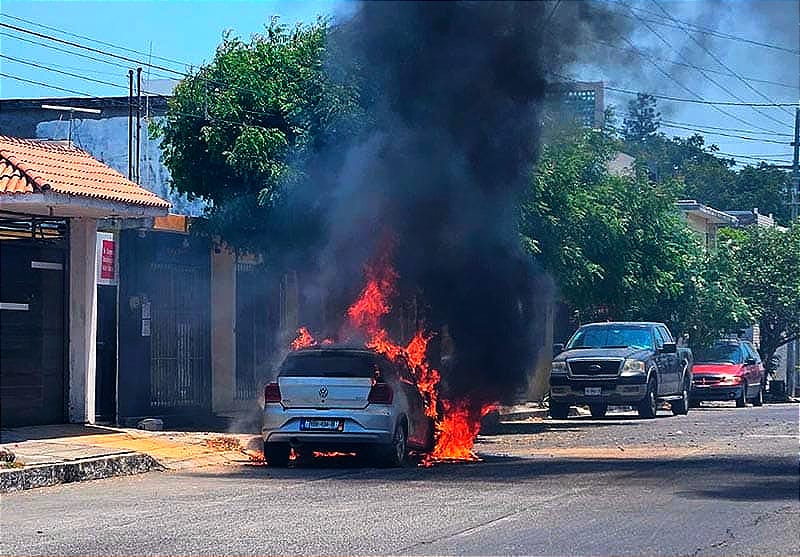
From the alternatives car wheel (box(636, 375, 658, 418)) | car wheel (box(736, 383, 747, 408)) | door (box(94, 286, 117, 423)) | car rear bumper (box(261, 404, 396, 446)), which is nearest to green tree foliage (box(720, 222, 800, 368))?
car wheel (box(736, 383, 747, 408))

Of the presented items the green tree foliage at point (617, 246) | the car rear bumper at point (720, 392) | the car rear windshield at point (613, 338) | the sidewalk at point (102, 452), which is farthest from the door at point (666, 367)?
the sidewalk at point (102, 452)

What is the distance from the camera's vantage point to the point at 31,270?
18375 mm

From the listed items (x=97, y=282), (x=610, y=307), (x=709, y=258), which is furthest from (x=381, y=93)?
→ (x=709, y=258)

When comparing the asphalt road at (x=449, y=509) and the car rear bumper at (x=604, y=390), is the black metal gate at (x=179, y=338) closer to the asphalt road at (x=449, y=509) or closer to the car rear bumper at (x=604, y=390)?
the asphalt road at (x=449, y=509)

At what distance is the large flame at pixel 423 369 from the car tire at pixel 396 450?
51cm

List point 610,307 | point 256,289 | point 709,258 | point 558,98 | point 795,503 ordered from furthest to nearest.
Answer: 1. point 709,258
2. point 610,307
3. point 256,289
4. point 558,98
5. point 795,503

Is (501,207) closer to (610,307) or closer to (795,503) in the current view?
(795,503)

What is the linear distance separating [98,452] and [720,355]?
810 inches

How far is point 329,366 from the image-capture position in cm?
1569

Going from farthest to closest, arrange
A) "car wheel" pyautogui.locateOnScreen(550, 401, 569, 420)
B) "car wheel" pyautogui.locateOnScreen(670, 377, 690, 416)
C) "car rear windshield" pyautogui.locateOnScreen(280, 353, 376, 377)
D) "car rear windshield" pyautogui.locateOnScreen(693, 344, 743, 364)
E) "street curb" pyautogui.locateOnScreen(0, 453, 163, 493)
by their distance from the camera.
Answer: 1. "car rear windshield" pyautogui.locateOnScreen(693, 344, 743, 364)
2. "car wheel" pyautogui.locateOnScreen(670, 377, 690, 416)
3. "car wheel" pyautogui.locateOnScreen(550, 401, 569, 420)
4. "car rear windshield" pyautogui.locateOnScreen(280, 353, 376, 377)
5. "street curb" pyautogui.locateOnScreen(0, 453, 163, 493)

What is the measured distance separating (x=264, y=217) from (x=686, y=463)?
8262mm

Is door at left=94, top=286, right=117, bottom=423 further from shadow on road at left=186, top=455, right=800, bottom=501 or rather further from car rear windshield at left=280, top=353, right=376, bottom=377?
car rear windshield at left=280, top=353, right=376, bottom=377

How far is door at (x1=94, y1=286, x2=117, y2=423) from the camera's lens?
65.3 ft

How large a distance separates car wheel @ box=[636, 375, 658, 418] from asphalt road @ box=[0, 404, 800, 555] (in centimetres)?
744
